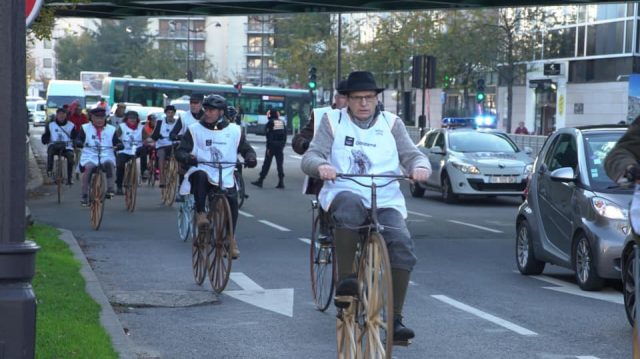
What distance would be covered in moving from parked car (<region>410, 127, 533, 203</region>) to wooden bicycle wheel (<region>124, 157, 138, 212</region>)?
6809 millimetres

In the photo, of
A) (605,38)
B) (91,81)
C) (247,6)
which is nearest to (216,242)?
(247,6)

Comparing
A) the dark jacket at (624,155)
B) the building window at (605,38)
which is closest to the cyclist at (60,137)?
the dark jacket at (624,155)

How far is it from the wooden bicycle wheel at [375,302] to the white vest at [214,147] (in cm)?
516

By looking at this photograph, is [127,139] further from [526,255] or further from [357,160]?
[357,160]

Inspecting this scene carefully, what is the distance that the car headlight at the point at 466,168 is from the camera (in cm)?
2564

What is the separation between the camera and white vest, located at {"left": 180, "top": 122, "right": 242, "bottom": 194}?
12.3 m

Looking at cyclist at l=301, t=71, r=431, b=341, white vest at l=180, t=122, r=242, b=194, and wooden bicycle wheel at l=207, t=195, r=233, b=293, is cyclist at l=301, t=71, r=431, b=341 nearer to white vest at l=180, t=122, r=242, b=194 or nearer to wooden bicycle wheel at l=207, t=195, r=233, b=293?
wooden bicycle wheel at l=207, t=195, r=233, b=293

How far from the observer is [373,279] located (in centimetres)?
696

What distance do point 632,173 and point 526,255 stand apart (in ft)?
24.9

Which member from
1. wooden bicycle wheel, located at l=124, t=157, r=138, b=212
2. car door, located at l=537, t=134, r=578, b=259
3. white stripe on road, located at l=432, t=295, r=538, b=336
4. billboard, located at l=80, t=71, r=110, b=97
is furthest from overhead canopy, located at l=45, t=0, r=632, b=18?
billboard, located at l=80, t=71, r=110, b=97

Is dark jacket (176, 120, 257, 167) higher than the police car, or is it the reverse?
dark jacket (176, 120, 257, 167)

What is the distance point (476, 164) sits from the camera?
2583 cm

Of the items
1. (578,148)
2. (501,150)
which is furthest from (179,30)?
(578,148)

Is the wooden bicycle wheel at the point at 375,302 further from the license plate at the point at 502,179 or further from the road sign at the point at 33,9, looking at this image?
the license plate at the point at 502,179
